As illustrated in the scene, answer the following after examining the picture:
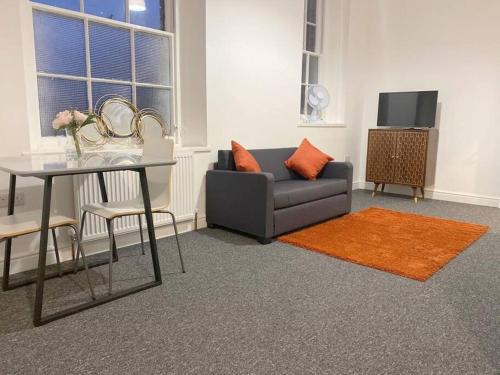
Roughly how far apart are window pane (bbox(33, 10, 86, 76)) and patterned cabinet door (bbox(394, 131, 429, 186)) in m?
3.93

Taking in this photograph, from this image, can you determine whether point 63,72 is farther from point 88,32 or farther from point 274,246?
point 274,246

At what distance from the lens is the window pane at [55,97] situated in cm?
290

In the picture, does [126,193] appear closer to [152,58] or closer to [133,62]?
[133,62]

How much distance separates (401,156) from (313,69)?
68.6 inches

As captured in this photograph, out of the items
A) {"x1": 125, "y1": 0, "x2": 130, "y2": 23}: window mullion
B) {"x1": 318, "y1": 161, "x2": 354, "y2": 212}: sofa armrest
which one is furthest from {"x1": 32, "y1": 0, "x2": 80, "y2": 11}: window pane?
{"x1": 318, "y1": 161, "x2": 354, "y2": 212}: sofa armrest

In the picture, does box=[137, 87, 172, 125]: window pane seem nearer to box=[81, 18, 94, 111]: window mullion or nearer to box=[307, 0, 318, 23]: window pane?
box=[81, 18, 94, 111]: window mullion

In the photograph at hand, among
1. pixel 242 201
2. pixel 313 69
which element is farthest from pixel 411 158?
pixel 242 201

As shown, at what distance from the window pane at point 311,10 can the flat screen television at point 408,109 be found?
1.44m

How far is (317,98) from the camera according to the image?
529 cm

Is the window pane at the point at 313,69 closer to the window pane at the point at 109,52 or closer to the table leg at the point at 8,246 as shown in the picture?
the window pane at the point at 109,52

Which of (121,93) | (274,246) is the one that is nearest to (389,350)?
(274,246)

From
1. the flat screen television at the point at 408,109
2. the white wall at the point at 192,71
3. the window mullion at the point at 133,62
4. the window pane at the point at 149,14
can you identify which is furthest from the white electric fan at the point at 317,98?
the window mullion at the point at 133,62

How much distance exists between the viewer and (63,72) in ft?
9.82

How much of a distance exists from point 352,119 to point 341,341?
14.6 feet
